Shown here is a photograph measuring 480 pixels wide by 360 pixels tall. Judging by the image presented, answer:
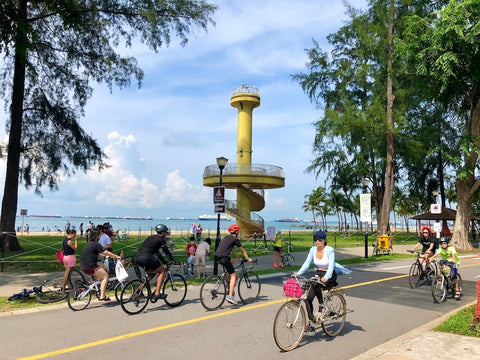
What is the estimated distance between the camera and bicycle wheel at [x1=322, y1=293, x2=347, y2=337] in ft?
21.3

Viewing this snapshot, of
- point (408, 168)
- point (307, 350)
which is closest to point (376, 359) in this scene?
point (307, 350)

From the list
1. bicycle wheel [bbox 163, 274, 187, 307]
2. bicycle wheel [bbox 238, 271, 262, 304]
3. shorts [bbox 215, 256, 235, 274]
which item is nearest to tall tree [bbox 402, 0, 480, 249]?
bicycle wheel [bbox 238, 271, 262, 304]

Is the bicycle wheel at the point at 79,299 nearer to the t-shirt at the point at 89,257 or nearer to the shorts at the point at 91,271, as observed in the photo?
the shorts at the point at 91,271

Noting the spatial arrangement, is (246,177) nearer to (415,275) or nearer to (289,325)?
(415,275)

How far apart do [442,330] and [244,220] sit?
2999 centimetres

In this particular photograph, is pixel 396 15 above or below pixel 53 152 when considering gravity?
above

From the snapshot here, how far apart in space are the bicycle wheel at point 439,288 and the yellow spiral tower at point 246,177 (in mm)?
26461

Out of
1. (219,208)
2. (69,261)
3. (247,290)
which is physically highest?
(219,208)

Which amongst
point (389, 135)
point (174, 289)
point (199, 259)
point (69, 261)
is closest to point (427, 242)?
point (199, 259)

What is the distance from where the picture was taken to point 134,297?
26.8 ft

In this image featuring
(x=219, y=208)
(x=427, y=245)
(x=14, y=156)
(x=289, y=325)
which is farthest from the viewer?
(x=14, y=156)

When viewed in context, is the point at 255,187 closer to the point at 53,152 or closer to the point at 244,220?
the point at 244,220

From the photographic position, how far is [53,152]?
22656 millimetres

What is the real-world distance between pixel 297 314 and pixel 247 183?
30.6 metres
